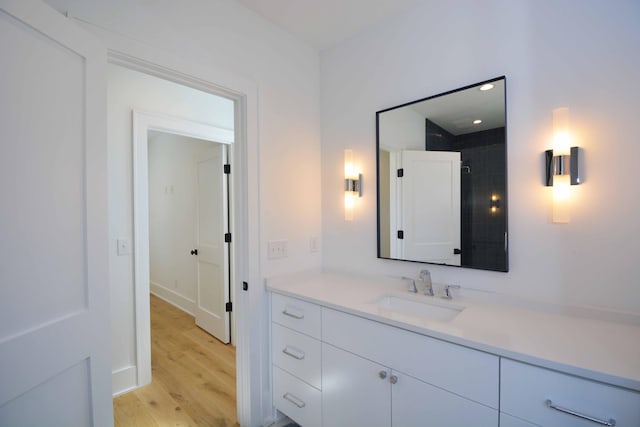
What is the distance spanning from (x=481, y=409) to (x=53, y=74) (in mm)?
1859

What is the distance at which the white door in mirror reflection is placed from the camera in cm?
157

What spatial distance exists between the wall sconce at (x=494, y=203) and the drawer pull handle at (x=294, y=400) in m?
1.45

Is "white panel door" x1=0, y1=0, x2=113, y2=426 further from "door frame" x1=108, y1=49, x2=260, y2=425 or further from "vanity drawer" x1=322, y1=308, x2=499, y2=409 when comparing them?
"vanity drawer" x1=322, y1=308, x2=499, y2=409

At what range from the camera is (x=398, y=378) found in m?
1.19

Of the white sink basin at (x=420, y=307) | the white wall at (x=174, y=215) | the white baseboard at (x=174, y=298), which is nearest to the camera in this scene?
Answer: the white sink basin at (x=420, y=307)

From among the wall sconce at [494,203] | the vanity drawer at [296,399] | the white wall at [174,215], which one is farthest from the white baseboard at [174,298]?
the wall sconce at [494,203]

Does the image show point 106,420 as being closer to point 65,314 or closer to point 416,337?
point 65,314

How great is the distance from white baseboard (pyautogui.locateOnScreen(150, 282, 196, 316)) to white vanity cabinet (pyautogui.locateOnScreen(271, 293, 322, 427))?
2.43 metres

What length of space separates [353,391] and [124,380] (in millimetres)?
1877

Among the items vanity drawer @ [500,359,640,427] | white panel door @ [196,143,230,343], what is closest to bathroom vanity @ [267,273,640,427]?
vanity drawer @ [500,359,640,427]

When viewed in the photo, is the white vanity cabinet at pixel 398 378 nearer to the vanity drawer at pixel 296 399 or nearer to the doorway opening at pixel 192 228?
the vanity drawer at pixel 296 399

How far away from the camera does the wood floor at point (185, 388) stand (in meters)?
1.87

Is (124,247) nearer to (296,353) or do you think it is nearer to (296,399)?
(296,353)

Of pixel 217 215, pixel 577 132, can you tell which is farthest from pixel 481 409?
pixel 217 215
